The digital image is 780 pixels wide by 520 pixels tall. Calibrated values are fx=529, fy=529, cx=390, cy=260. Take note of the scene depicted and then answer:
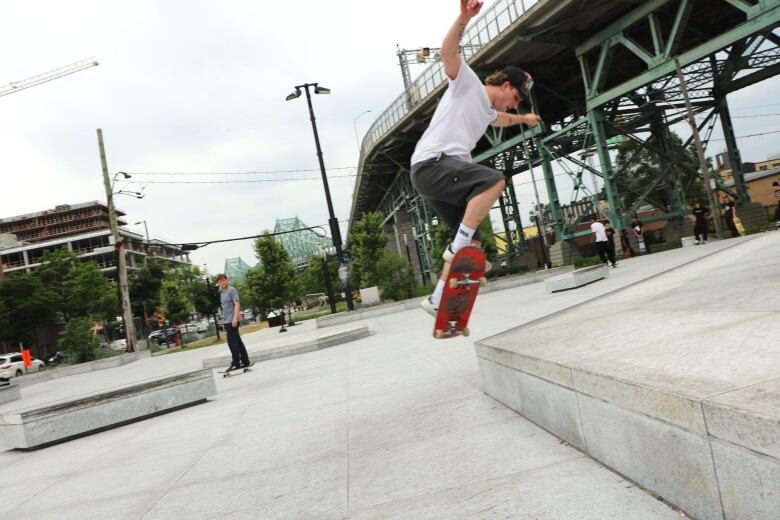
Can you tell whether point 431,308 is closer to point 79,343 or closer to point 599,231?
point 599,231

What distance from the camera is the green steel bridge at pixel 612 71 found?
65.9ft

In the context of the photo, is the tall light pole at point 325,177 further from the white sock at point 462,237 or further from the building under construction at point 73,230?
the building under construction at point 73,230

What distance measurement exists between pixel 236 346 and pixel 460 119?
7.79m

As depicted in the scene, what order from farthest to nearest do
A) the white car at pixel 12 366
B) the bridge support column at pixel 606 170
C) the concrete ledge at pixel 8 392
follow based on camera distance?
the white car at pixel 12 366, the bridge support column at pixel 606 170, the concrete ledge at pixel 8 392

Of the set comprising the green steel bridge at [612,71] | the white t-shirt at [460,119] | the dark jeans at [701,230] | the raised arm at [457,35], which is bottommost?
the dark jeans at [701,230]

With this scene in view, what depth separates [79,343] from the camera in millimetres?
25859

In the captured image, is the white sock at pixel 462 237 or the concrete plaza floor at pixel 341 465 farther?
the white sock at pixel 462 237

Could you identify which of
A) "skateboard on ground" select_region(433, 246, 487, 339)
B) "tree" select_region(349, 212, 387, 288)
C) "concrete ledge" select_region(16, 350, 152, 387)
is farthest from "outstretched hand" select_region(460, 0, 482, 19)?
"tree" select_region(349, 212, 387, 288)

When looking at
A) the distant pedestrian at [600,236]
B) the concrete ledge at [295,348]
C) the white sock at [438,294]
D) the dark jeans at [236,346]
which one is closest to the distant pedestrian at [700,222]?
the distant pedestrian at [600,236]

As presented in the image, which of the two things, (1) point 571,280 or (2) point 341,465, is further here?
(1) point 571,280

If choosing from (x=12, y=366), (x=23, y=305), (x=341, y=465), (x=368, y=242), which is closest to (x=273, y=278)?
(x=368, y=242)

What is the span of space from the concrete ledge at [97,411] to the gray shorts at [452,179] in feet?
15.3

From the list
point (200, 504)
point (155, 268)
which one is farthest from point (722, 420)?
point (155, 268)

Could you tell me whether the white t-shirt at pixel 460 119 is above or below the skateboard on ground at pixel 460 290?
above
